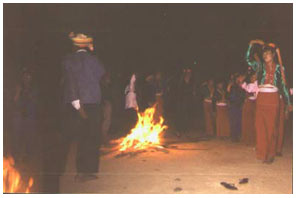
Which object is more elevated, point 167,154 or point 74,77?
point 74,77

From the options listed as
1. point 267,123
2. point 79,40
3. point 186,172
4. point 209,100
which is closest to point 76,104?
point 79,40

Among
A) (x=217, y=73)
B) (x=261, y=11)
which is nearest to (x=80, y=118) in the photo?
(x=261, y=11)

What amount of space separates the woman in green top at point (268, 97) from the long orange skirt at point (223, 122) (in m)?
3.30

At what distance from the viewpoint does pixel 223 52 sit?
25.5 m

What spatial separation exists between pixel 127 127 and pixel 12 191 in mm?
8165

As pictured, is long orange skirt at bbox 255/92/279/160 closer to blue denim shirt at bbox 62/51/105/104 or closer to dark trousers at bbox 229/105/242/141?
dark trousers at bbox 229/105/242/141

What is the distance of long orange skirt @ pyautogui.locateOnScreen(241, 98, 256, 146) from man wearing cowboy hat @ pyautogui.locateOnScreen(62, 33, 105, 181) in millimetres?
4506

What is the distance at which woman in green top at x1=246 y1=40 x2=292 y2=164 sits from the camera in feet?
22.2

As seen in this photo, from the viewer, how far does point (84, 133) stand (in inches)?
219

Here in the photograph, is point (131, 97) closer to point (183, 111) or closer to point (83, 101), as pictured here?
point (183, 111)

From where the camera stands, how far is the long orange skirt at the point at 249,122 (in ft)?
29.0

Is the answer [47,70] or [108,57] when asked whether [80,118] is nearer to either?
[47,70]

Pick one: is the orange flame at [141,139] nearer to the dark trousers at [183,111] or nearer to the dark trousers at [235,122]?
the dark trousers at [183,111]

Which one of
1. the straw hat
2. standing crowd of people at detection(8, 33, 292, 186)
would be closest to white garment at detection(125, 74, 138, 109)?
standing crowd of people at detection(8, 33, 292, 186)
